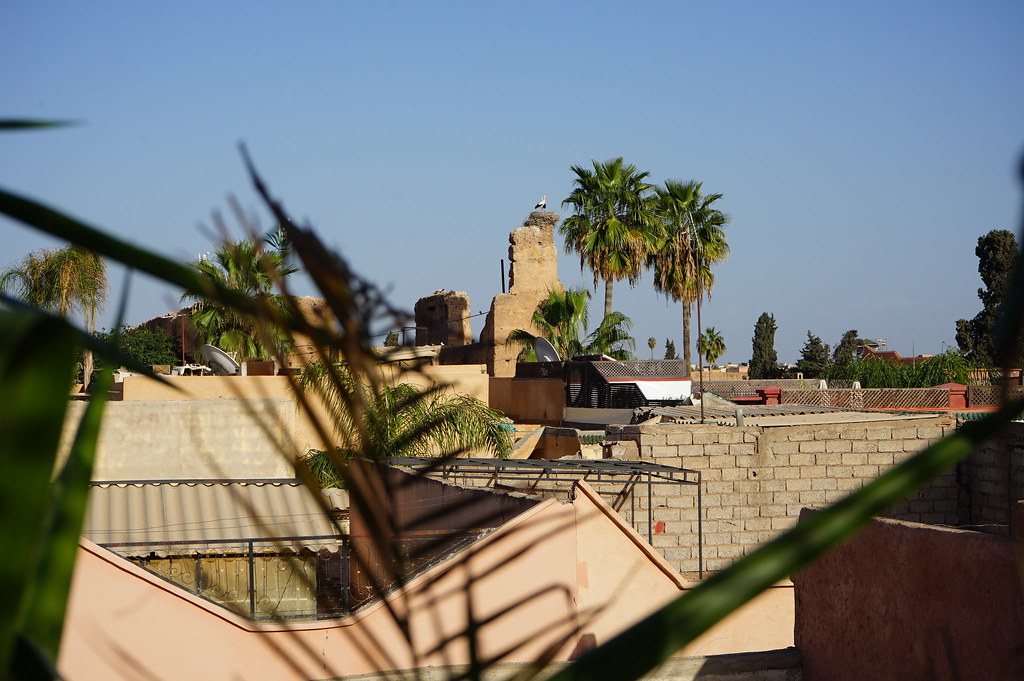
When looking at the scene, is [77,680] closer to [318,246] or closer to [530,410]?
[318,246]

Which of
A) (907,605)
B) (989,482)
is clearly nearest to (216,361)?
(907,605)

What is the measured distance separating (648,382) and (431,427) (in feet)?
78.1

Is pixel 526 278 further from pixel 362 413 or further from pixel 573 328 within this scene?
pixel 362 413

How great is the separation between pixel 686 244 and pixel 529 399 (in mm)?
6179

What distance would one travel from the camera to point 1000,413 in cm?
35

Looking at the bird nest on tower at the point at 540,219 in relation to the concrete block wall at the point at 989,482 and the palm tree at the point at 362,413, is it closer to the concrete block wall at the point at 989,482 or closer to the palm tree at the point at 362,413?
the concrete block wall at the point at 989,482

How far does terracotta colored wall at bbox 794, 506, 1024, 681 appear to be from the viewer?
4.21m

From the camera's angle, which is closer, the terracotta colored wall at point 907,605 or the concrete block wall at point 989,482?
the terracotta colored wall at point 907,605

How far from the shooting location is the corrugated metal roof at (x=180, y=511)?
10211mm

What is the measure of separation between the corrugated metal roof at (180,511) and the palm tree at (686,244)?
16.2 meters

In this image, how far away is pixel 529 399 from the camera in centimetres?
2745

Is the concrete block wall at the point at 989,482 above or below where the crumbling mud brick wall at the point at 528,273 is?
below

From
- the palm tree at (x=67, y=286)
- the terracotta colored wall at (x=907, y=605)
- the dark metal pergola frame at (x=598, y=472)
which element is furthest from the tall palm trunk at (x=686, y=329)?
the palm tree at (x=67, y=286)

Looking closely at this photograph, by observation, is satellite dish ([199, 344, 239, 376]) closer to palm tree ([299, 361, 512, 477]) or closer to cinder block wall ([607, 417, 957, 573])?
palm tree ([299, 361, 512, 477])
